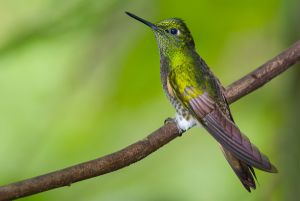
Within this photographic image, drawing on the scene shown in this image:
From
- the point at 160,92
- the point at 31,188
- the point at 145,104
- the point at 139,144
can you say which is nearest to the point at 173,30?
the point at 160,92

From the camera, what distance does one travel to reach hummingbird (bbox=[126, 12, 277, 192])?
6.77 ft

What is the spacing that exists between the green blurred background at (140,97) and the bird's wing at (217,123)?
0.21 feet

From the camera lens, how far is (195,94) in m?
2.49

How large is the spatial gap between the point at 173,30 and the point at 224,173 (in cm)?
→ 74

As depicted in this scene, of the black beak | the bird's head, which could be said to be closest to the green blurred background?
the black beak

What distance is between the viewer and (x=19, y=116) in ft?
8.83

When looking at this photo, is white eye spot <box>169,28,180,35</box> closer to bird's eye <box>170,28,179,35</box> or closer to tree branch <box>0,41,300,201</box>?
bird's eye <box>170,28,179,35</box>

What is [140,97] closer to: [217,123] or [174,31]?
[217,123]

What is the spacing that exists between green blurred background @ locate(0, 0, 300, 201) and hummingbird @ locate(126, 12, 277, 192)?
0.06 m

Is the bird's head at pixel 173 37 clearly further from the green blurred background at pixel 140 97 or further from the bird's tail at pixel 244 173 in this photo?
the bird's tail at pixel 244 173

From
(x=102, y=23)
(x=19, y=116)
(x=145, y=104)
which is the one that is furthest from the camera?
(x=19, y=116)

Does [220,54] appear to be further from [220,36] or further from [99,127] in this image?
[99,127]

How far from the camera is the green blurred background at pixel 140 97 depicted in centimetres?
195

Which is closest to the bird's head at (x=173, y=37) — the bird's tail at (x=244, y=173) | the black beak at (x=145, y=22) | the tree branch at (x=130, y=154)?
the black beak at (x=145, y=22)
